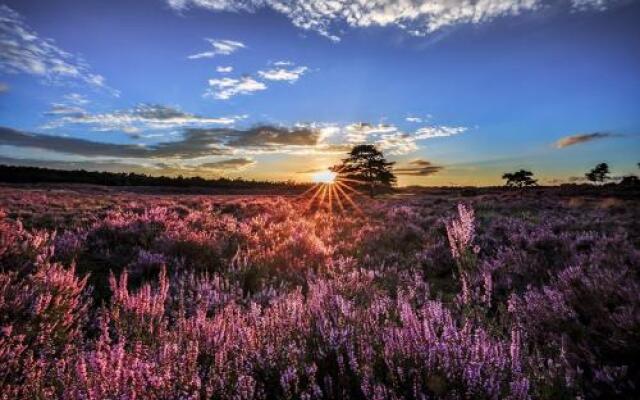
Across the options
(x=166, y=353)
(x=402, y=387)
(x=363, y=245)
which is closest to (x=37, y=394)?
(x=166, y=353)

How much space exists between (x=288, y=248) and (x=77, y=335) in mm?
5180

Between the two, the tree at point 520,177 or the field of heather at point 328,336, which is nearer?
the field of heather at point 328,336

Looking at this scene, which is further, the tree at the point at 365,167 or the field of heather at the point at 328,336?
the tree at the point at 365,167

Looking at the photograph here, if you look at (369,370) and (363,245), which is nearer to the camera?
(369,370)

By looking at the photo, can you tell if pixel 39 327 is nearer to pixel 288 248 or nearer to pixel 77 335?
pixel 77 335

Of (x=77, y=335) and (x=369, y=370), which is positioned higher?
(x=369, y=370)

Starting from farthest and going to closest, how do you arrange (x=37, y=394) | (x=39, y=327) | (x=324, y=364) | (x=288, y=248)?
1. (x=288, y=248)
2. (x=39, y=327)
3. (x=324, y=364)
4. (x=37, y=394)

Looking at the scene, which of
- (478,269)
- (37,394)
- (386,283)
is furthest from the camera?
(478,269)

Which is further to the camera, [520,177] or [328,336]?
[520,177]

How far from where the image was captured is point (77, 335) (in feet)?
12.9

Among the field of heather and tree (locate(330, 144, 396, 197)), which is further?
tree (locate(330, 144, 396, 197))

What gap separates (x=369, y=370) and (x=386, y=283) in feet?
11.4

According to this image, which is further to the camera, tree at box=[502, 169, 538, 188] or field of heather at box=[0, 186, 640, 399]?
tree at box=[502, 169, 538, 188]

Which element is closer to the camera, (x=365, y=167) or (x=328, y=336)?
(x=328, y=336)
